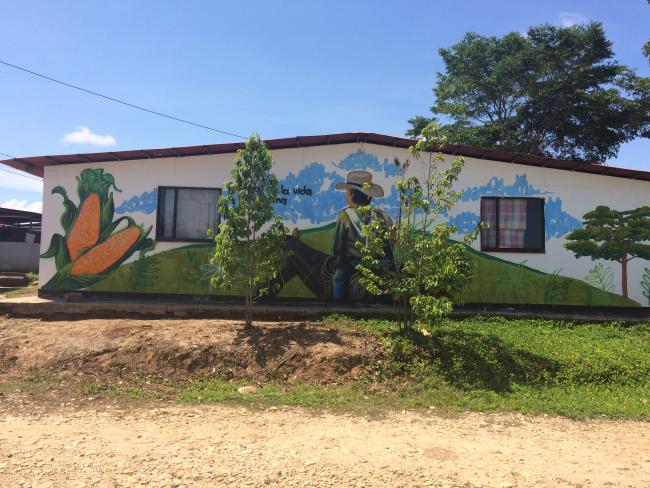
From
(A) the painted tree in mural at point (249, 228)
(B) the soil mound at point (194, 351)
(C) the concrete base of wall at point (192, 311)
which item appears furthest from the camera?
(C) the concrete base of wall at point (192, 311)

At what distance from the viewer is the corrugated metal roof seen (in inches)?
404

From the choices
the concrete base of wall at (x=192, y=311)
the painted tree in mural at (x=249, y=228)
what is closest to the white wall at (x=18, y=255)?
the concrete base of wall at (x=192, y=311)

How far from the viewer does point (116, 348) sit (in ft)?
24.2

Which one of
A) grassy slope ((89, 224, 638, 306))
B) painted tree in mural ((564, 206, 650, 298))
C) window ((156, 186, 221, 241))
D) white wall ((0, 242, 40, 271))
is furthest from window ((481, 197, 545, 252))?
white wall ((0, 242, 40, 271))

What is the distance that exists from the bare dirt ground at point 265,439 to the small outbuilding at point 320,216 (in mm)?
3416

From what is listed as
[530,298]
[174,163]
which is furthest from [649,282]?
[174,163]

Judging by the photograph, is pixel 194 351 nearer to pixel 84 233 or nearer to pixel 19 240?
pixel 84 233

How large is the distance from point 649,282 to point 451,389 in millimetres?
6741

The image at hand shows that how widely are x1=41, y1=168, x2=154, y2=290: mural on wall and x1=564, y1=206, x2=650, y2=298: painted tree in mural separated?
9.28 metres

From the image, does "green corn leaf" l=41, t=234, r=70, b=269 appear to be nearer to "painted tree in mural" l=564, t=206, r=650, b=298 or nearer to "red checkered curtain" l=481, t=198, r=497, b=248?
"red checkered curtain" l=481, t=198, r=497, b=248

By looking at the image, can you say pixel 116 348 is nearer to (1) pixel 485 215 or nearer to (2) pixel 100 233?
(2) pixel 100 233

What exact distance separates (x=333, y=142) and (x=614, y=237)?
6327 millimetres

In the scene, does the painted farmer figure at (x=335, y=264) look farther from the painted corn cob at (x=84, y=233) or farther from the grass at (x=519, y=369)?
the painted corn cob at (x=84, y=233)

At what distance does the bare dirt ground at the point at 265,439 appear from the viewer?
12.8 feet
